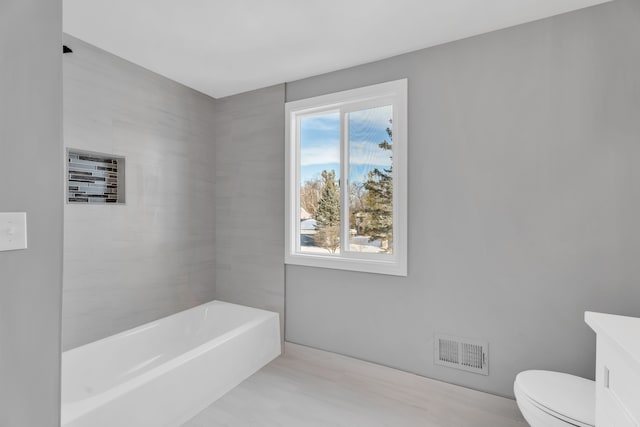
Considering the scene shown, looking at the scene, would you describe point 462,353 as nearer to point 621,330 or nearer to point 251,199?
point 621,330

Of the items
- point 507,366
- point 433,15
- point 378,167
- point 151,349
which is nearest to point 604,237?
point 507,366

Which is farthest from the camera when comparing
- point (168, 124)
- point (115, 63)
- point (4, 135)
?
point (168, 124)

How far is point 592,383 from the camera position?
160 centimetres

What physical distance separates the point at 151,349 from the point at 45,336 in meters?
1.78

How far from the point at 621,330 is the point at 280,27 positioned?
223 cm

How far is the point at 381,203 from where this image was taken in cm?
246

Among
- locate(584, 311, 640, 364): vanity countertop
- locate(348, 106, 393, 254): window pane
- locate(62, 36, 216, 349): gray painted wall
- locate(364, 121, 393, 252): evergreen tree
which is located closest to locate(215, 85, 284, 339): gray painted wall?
locate(62, 36, 216, 349): gray painted wall

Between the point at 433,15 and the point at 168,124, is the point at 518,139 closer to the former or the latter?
the point at 433,15

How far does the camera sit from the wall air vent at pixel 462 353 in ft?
6.68

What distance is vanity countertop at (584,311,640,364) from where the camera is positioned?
91 cm

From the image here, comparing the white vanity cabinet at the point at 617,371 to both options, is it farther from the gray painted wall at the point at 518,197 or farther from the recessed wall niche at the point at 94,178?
the recessed wall niche at the point at 94,178

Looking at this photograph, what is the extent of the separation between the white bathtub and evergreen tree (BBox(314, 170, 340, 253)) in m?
0.82

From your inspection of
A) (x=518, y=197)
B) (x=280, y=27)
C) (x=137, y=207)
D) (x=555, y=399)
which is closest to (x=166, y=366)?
(x=137, y=207)

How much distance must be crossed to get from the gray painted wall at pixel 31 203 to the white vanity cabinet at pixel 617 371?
1706 mm
